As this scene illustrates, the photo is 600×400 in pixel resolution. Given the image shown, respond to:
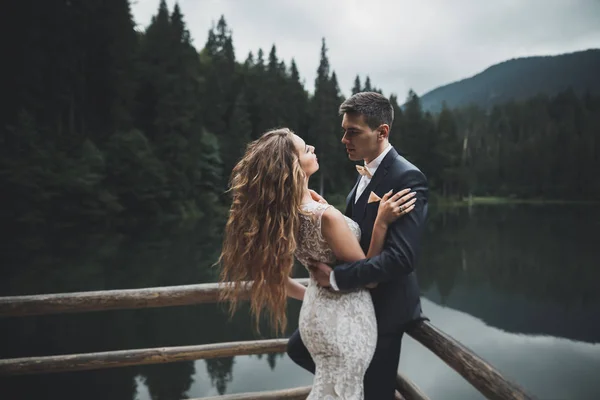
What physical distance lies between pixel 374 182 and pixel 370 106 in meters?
0.35

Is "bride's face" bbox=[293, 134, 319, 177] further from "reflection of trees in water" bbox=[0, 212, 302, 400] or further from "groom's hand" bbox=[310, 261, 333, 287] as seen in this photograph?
"reflection of trees in water" bbox=[0, 212, 302, 400]

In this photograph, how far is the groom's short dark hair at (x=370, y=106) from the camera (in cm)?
207

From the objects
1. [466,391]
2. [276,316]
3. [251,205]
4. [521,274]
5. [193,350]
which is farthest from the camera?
[521,274]

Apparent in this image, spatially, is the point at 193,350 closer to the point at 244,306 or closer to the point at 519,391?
the point at 519,391

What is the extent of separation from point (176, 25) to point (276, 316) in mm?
39550

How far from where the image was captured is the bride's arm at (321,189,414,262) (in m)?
1.89

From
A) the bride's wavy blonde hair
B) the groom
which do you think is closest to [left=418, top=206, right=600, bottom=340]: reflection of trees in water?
the groom

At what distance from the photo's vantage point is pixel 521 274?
18328mm

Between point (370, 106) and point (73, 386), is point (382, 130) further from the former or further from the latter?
point (73, 386)

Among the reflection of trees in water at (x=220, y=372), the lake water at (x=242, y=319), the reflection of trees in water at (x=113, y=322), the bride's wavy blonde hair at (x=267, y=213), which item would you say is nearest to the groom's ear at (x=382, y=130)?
the bride's wavy blonde hair at (x=267, y=213)

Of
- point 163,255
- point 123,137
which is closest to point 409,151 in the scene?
point 123,137

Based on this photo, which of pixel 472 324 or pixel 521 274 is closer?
pixel 472 324

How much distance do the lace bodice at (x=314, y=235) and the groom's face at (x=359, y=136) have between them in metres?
0.33

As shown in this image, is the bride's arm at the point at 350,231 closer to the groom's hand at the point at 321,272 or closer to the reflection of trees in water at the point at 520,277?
the groom's hand at the point at 321,272
